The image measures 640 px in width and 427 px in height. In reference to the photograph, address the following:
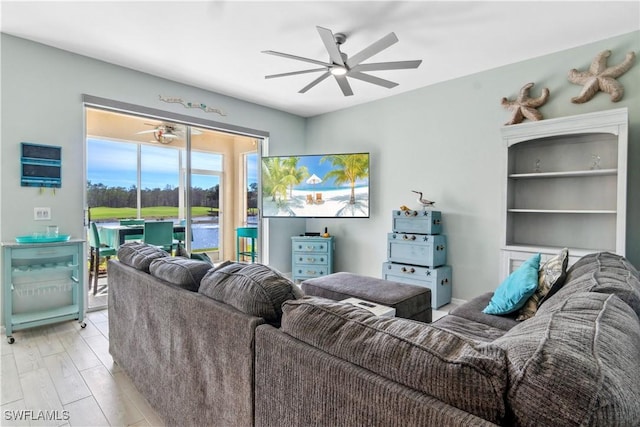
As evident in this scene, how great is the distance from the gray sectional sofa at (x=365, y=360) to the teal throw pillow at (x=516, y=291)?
0.32m

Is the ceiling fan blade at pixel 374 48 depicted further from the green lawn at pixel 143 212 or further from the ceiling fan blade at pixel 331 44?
the green lawn at pixel 143 212

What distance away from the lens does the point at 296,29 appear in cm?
276

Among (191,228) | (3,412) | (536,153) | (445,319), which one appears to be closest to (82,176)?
(191,228)

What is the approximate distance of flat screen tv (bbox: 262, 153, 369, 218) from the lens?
458cm

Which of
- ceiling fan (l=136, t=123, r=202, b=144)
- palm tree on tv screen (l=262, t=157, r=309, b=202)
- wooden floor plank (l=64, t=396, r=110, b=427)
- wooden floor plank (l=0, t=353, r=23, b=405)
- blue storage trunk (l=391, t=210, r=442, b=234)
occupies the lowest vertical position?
wooden floor plank (l=64, t=396, r=110, b=427)

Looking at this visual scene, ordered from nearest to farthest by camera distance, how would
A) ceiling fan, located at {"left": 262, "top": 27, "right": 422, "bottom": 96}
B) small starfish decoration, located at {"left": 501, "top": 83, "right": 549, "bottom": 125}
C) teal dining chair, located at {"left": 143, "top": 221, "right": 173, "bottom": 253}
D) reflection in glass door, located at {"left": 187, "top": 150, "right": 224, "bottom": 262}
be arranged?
ceiling fan, located at {"left": 262, "top": 27, "right": 422, "bottom": 96} < small starfish decoration, located at {"left": 501, "top": 83, "right": 549, "bottom": 125} < teal dining chair, located at {"left": 143, "top": 221, "right": 173, "bottom": 253} < reflection in glass door, located at {"left": 187, "top": 150, "right": 224, "bottom": 262}

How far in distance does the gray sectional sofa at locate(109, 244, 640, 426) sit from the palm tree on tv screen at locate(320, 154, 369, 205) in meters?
3.07

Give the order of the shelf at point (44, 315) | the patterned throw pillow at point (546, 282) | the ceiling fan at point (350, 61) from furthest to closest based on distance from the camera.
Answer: the shelf at point (44, 315)
the ceiling fan at point (350, 61)
the patterned throw pillow at point (546, 282)

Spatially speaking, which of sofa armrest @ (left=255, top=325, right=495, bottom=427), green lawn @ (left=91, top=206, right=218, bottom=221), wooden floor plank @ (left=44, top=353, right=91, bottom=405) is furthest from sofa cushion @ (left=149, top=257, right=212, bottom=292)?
green lawn @ (left=91, top=206, right=218, bottom=221)

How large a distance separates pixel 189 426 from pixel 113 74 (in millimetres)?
3555

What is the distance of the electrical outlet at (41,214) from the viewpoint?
3055 millimetres

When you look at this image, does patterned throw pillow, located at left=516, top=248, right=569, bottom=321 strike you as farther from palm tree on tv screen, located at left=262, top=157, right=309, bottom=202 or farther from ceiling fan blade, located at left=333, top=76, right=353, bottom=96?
palm tree on tv screen, located at left=262, top=157, right=309, bottom=202

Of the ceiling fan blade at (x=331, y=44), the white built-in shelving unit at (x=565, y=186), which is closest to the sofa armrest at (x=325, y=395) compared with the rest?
the ceiling fan blade at (x=331, y=44)

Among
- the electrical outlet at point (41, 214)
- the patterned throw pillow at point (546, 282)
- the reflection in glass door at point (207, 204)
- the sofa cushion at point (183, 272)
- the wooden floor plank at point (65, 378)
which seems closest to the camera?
the sofa cushion at point (183, 272)
